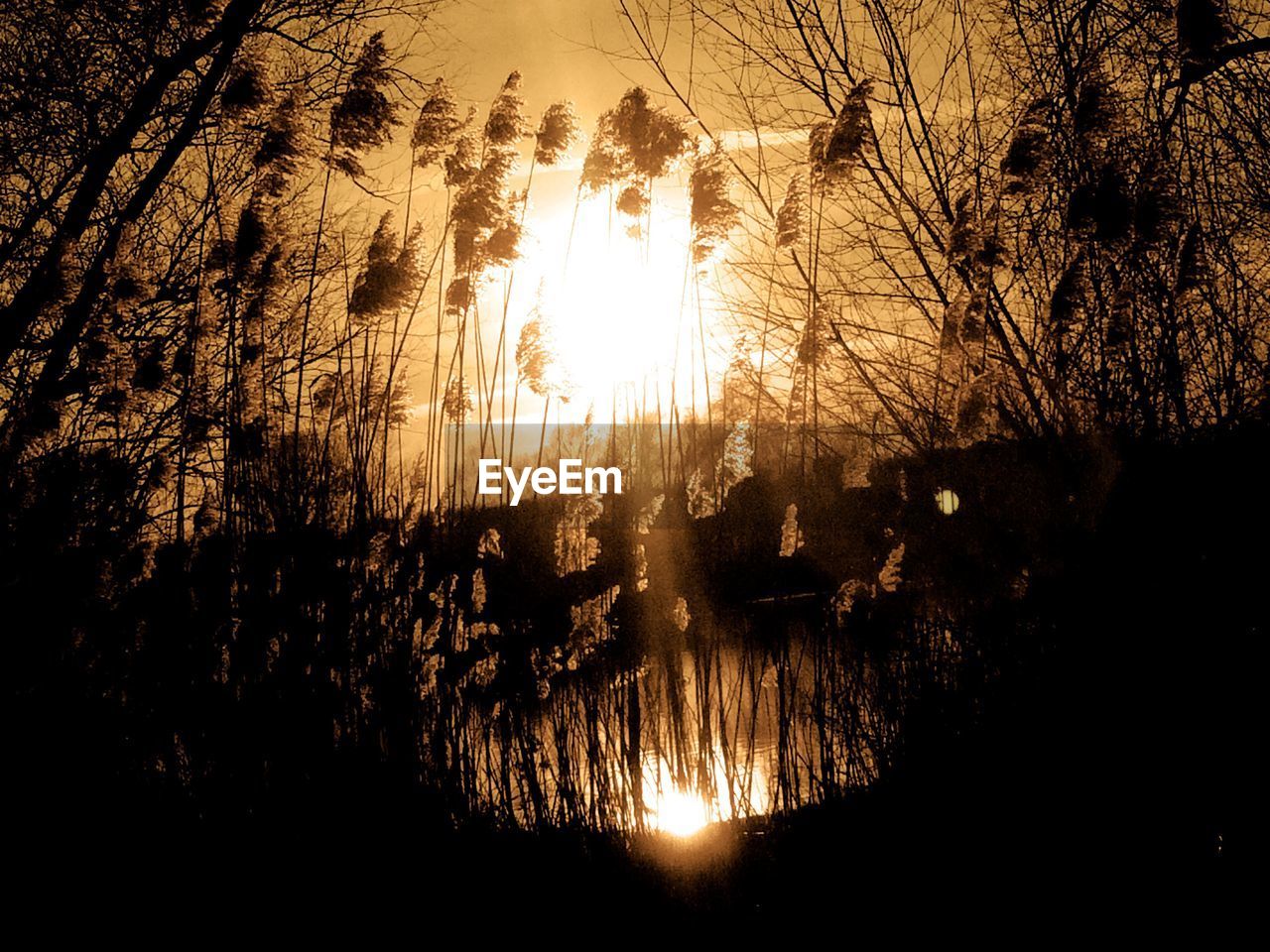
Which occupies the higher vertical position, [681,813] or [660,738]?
[660,738]

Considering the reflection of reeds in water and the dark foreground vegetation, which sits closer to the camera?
the dark foreground vegetation

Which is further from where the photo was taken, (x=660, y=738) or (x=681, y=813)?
(x=660, y=738)

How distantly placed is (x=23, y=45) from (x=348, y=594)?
4.63 metres

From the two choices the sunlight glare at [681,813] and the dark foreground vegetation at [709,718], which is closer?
the dark foreground vegetation at [709,718]

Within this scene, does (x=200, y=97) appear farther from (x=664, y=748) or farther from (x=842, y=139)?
(x=664, y=748)

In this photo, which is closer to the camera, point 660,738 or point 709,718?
point 709,718

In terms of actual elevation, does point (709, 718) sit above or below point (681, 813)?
above

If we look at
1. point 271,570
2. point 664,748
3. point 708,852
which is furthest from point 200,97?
point 708,852

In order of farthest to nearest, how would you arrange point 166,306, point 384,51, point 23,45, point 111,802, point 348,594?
point 166,306, point 23,45, point 384,51, point 348,594, point 111,802

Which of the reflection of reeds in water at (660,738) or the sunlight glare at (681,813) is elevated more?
the reflection of reeds in water at (660,738)

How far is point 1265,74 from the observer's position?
3520mm

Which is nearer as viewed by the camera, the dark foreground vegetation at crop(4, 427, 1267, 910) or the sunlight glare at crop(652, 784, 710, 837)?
the dark foreground vegetation at crop(4, 427, 1267, 910)

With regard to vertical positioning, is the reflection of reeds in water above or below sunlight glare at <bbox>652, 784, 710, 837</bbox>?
above

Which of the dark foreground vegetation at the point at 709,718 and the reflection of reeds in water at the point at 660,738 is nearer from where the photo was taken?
the dark foreground vegetation at the point at 709,718
